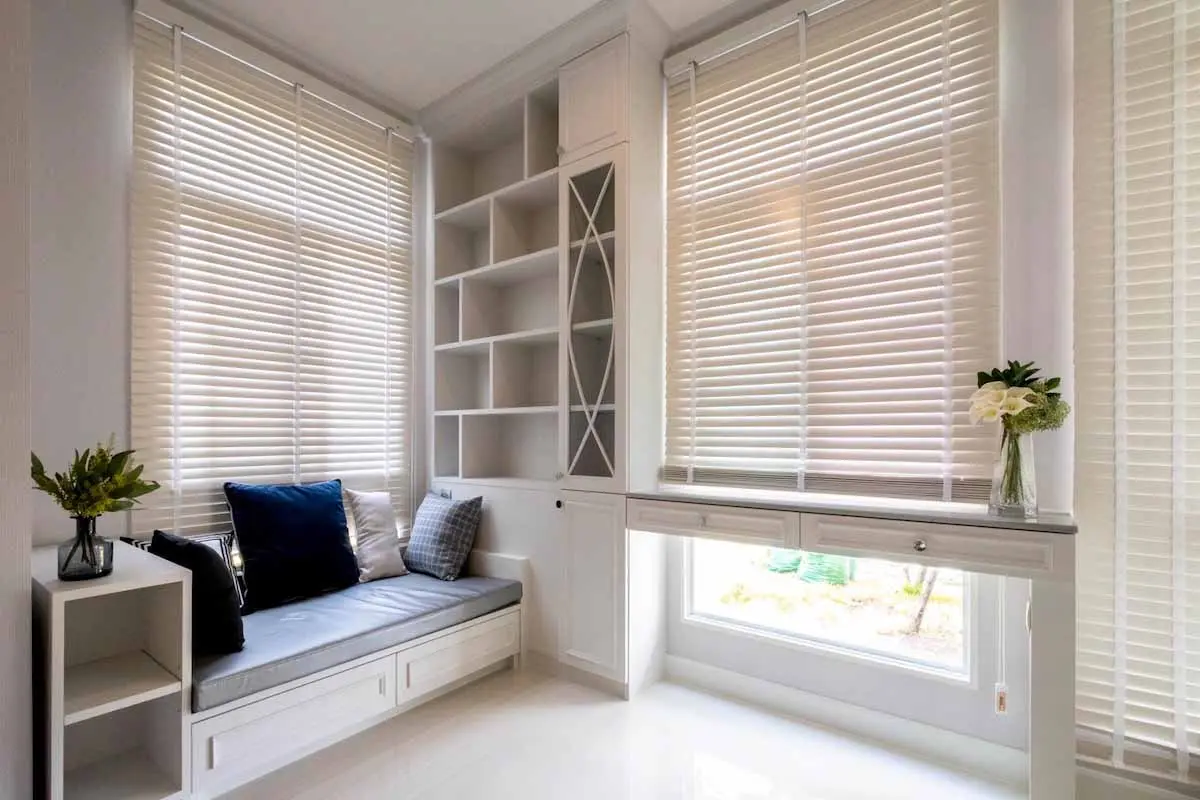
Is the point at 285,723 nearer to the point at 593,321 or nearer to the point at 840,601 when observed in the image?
the point at 593,321

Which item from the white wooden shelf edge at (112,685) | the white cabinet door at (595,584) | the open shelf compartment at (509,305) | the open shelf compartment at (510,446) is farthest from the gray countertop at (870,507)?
the white wooden shelf edge at (112,685)

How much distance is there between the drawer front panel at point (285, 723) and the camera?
1741mm

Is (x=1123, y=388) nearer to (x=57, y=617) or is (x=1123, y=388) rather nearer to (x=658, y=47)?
(x=658, y=47)

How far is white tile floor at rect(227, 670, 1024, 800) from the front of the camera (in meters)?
1.83

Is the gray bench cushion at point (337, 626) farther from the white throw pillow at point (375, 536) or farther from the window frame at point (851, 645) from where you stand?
the window frame at point (851, 645)

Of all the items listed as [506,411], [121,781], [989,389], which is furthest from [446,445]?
[989,389]

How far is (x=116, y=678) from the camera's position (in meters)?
1.74

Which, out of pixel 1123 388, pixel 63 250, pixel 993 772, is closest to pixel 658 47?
pixel 1123 388

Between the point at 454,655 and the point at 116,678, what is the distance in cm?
117

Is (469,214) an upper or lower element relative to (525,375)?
upper

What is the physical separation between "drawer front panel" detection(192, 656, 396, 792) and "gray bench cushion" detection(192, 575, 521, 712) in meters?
0.06

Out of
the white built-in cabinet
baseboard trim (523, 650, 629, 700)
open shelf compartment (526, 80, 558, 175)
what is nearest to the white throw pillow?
the white built-in cabinet

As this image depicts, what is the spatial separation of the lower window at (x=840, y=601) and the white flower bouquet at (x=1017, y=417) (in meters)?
0.38

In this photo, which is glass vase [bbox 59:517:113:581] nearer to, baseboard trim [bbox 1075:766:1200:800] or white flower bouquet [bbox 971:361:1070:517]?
white flower bouquet [bbox 971:361:1070:517]
